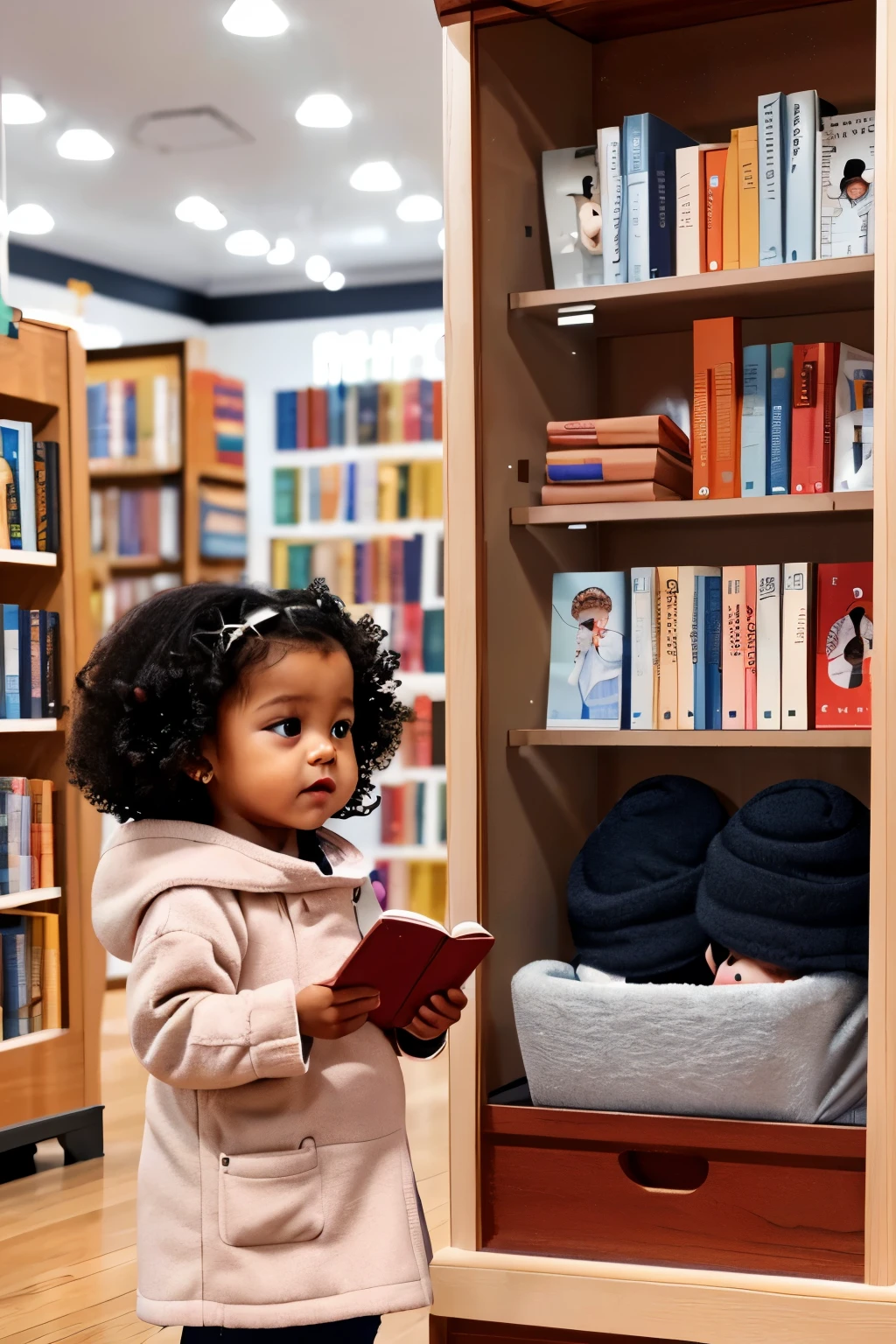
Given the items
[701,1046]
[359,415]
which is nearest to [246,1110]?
[701,1046]

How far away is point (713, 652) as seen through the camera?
6.68 feet

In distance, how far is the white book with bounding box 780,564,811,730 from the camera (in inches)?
77.7

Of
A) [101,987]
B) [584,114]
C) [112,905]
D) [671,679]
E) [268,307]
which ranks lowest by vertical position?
[101,987]

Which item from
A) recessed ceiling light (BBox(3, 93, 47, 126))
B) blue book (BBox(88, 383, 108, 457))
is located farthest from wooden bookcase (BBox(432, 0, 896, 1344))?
blue book (BBox(88, 383, 108, 457))

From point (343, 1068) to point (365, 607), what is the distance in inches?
167

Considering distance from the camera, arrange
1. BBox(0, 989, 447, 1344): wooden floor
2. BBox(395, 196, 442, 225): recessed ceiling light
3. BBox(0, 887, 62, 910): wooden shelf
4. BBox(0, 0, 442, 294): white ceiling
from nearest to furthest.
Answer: BBox(0, 989, 447, 1344): wooden floor
BBox(0, 887, 62, 910): wooden shelf
BBox(0, 0, 442, 294): white ceiling
BBox(395, 196, 442, 225): recessed ceiling light

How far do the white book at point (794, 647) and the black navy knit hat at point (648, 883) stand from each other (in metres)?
0.21

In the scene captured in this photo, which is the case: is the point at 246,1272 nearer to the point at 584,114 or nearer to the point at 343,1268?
the point at 343,1268

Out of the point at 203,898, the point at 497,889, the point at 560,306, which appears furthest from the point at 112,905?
the point at 560,306

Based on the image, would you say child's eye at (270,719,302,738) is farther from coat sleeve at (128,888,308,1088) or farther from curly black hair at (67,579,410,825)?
coat sleeve at (128,888,308,1088)

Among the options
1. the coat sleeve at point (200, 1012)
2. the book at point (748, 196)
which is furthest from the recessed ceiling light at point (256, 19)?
the coat sleeve at point (200, 1012)

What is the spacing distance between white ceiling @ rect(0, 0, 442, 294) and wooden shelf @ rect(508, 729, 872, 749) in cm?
229

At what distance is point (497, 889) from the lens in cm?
202

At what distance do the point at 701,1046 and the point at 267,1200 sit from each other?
69 centimetres
